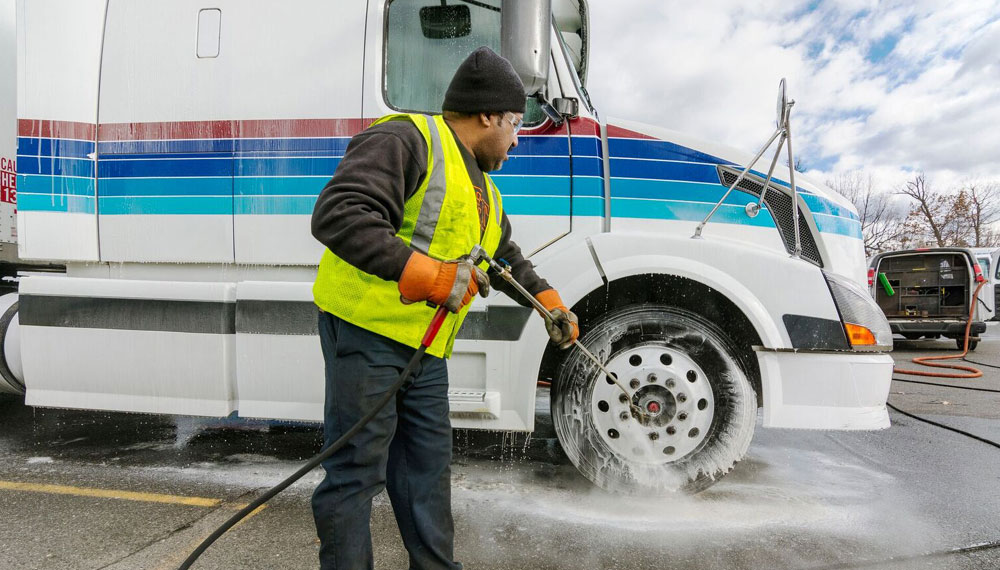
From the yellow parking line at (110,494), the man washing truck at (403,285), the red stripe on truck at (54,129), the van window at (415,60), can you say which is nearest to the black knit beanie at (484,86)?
the man washing truck at (403,285)

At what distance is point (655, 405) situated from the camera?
9.21 ft

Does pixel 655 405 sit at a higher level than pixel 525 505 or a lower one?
higher

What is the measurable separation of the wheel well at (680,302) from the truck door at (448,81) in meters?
0.38

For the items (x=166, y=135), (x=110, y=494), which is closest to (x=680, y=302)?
(x=166, y=135)

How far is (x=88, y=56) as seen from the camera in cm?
320

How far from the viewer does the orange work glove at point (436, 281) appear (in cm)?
155

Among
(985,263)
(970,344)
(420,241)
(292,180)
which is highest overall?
(292,180)

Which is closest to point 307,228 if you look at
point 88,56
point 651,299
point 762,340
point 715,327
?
point 88,56

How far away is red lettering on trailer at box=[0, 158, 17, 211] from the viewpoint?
4.08 metres

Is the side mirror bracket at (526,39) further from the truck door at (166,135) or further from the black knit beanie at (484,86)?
the truck door at (166,135)

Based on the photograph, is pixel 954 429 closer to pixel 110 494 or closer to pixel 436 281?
pixel 436 281

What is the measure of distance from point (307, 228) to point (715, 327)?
208cm

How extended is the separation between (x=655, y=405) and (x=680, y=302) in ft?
1.70

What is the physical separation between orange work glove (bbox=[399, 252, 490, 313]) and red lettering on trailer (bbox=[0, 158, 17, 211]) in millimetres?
3957
